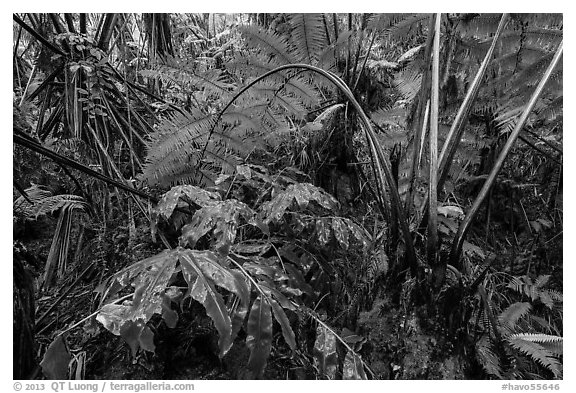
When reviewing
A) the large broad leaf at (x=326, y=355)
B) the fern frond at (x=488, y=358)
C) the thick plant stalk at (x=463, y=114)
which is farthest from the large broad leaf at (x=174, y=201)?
the fern frond at (x=488, y=358)

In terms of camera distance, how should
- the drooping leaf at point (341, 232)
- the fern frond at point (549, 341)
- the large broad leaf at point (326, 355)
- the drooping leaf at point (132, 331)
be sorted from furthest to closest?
1. the fern frond at point (549, 341)
2. the drooping leaf at point (341, 232)
3. the large broad leaf at point (326, 355)
4. the drooping leaf at point (132, 331)

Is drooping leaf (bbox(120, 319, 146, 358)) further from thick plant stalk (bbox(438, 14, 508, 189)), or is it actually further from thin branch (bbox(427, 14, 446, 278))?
thick plant stalk (bbox(438, 14, 508, 189))

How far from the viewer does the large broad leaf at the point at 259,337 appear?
31.6 inches

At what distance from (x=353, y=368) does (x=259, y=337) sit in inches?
10.6

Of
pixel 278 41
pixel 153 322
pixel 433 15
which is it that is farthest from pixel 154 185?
pixel 433 15

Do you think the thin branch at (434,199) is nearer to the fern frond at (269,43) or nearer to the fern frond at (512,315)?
the fern frond at (512,315)

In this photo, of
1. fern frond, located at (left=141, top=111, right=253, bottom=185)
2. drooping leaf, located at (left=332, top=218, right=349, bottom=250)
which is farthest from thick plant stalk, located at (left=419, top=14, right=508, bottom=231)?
fern frond, located at (left=141, top=111, right=253, bottom=185)

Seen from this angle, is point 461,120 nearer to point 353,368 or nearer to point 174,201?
point 353,368

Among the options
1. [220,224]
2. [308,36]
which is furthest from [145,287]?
[308,36]

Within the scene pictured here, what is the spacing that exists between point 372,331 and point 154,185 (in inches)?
46.9

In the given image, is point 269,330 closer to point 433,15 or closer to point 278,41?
point 433,15

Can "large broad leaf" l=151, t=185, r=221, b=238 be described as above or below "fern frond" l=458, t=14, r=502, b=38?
below

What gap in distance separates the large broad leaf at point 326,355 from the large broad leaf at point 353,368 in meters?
0.03

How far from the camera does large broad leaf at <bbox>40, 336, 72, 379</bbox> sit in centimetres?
78
